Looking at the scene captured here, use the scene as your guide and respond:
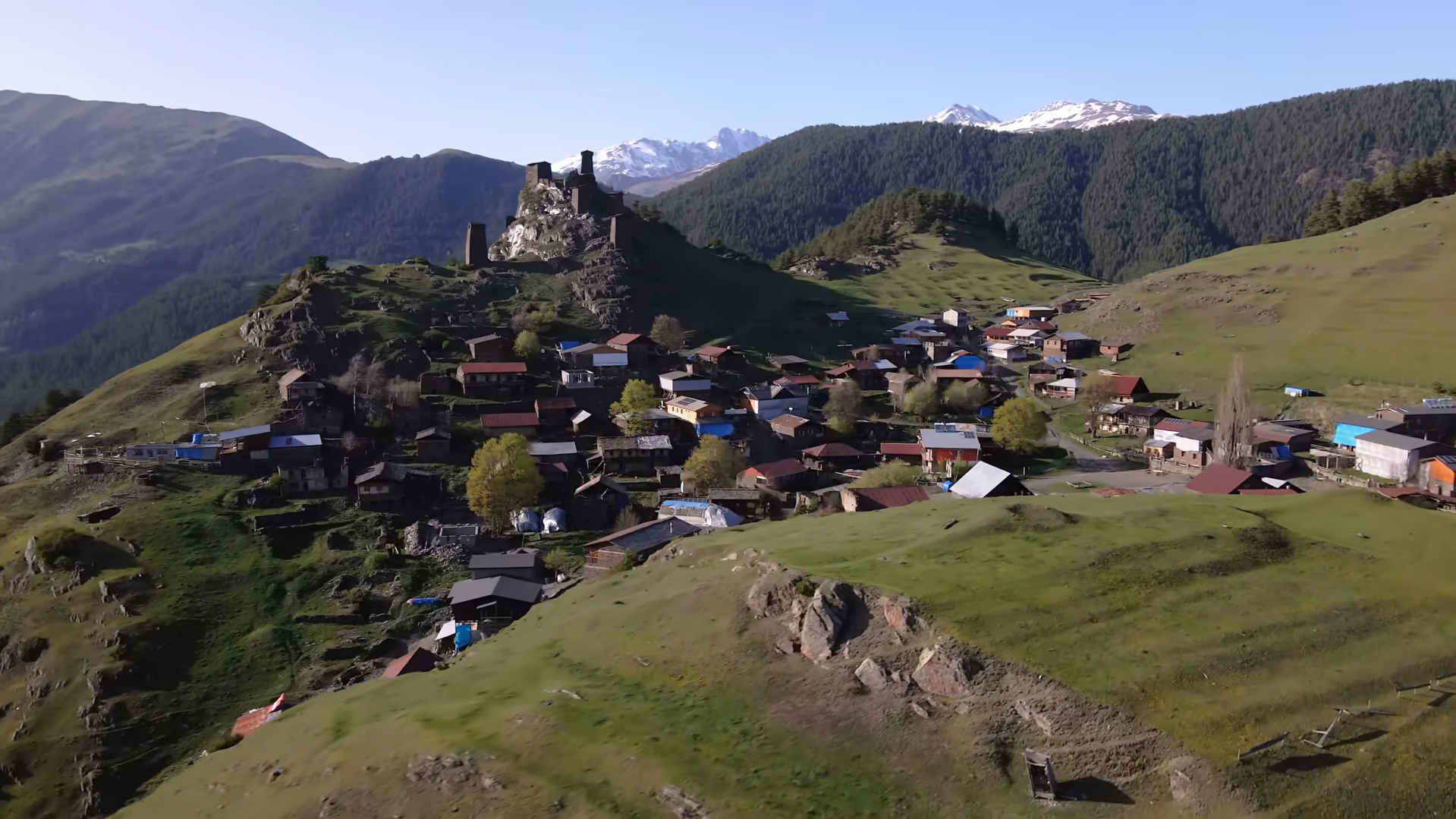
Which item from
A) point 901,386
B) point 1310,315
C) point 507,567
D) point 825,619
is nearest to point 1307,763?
point 825,619

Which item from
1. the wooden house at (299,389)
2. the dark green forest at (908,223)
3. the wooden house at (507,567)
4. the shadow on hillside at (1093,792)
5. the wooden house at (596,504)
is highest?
the dark green forest at (908,223)

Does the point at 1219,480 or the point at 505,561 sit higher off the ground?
the point at 1219,480

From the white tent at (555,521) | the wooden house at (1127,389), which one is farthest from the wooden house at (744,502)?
the wooden house at (1127,389)

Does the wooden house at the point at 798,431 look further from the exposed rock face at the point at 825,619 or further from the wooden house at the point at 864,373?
the exposed rock face at the point at 825,619

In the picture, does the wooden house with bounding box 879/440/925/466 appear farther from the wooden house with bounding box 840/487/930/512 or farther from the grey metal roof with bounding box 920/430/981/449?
the wooden house with bounding box 840/487/930/512

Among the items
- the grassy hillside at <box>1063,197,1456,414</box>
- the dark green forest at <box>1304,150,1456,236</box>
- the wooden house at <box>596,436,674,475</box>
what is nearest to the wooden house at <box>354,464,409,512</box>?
the wooden house at <box>596,436,674,475</box>

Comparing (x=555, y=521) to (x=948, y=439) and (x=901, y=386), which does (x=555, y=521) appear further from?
(x=901, y=386)

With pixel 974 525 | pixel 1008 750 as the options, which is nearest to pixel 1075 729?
pixel 1008 750
